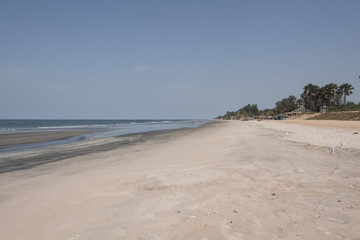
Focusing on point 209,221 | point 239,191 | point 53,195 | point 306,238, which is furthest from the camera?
point 53,195

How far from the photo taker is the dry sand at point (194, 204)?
3283mm

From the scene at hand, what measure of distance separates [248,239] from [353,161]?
766 centimetres

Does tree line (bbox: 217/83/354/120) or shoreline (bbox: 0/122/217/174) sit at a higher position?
tree line (bbox: 217/83/354/120)

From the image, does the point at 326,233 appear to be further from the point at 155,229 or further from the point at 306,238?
the point at 155,229

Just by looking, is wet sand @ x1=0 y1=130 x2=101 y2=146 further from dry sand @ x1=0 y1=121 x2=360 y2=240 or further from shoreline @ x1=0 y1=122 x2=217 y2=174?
dry sand @ x1=0 y1=121 x2=360 y2=240

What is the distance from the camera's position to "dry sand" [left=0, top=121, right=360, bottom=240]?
328 centimetres

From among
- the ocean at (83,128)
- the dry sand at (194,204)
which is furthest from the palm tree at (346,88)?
the dry sand at (194,204)

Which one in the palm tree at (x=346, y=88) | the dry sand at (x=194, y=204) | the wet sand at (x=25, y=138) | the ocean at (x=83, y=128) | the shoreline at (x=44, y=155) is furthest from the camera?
the palm tree at (x=346, y=88)

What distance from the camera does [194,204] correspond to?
4.25 m

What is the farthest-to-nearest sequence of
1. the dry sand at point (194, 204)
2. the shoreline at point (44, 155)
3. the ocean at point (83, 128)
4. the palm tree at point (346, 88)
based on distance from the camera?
the palm tree at point (346, 88) < the ocean at point (83, 128) < the shoreline at point (44, 155) < the dry sand at point (194, 204)

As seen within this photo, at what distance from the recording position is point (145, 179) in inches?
255

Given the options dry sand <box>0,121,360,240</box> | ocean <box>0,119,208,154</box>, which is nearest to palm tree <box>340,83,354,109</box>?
ocean <box>0,119,208,154</box>

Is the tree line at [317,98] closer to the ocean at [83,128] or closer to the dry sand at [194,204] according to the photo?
the ocean at [83,128]

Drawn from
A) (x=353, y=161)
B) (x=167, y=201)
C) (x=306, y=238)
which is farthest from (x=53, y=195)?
(x=353, y=161)
